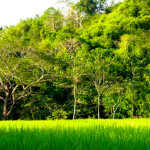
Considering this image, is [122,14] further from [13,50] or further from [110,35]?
[13,50]

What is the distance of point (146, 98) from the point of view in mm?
13516

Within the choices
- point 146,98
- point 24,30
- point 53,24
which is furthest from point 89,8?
point 146,98

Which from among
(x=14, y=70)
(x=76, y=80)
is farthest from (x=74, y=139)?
(x=76, y=80)

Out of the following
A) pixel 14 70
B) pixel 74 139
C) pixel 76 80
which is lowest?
pixel 74 139

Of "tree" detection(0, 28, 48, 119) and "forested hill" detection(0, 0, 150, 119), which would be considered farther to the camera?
"forested hill" detection(0, 0, 150, 119)

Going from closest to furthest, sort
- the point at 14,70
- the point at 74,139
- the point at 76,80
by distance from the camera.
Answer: the point at 74,139, the point at 14,70, the point at 76,80

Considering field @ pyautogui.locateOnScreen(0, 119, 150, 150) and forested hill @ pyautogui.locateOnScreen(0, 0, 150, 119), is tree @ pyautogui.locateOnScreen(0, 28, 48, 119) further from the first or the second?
field @ pyautogui.locateOnScreen(0, 119, 150, 150)

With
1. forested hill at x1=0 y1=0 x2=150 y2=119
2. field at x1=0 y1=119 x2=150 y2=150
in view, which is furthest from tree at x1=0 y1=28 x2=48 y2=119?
field at x1=0 y1=119 x2=150 y2=150

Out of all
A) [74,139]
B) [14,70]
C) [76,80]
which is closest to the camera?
[74,139]

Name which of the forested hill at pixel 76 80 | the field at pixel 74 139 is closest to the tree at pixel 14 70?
the forested hill at pixel 76 80

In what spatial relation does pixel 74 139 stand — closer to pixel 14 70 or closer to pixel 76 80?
pixel 14 70

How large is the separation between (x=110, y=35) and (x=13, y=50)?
42.8ft

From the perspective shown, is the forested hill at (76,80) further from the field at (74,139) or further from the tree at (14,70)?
the field at (74,139)

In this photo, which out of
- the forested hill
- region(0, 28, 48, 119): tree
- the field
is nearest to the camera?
the field
